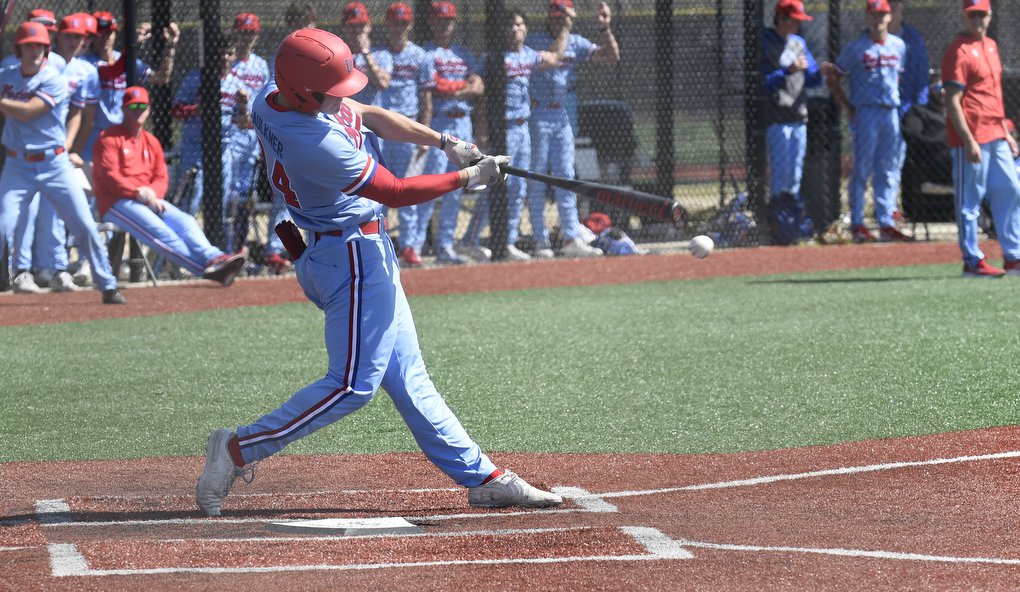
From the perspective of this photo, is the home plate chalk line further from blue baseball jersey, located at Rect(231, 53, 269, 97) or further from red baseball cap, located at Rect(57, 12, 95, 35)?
blue baseball jersey, located at Rect(231, 53, 269, 97)

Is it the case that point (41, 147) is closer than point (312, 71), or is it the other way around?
point (312, 71)

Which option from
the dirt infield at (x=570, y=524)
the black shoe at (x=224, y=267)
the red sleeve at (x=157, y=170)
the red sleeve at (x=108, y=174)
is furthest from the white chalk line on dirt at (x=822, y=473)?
the red sleeve at (x=157, y=170)

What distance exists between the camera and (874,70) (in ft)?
46.8

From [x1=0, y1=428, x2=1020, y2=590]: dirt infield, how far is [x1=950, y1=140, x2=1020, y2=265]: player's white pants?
5.24 metres

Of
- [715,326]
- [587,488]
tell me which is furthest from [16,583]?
[715,326]

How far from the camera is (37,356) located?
29.3 ft

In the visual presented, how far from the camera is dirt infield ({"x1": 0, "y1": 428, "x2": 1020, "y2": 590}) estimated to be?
4.11 m

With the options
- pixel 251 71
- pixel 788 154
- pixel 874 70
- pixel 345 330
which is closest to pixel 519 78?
pixel 251 71

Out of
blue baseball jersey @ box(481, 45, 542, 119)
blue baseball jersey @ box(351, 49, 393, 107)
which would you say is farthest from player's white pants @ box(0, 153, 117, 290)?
blue baseball jersey @ box(481, 45, 542, 119)

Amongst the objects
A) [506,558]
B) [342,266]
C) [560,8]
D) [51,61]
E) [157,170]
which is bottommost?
[506,558]

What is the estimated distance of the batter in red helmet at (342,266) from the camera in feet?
15.4

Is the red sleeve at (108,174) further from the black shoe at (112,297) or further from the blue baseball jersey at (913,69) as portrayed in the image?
the blue baseball jersey at (913,69)

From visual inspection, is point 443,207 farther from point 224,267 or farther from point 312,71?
point 312,71

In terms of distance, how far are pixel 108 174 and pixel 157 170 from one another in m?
0.49
